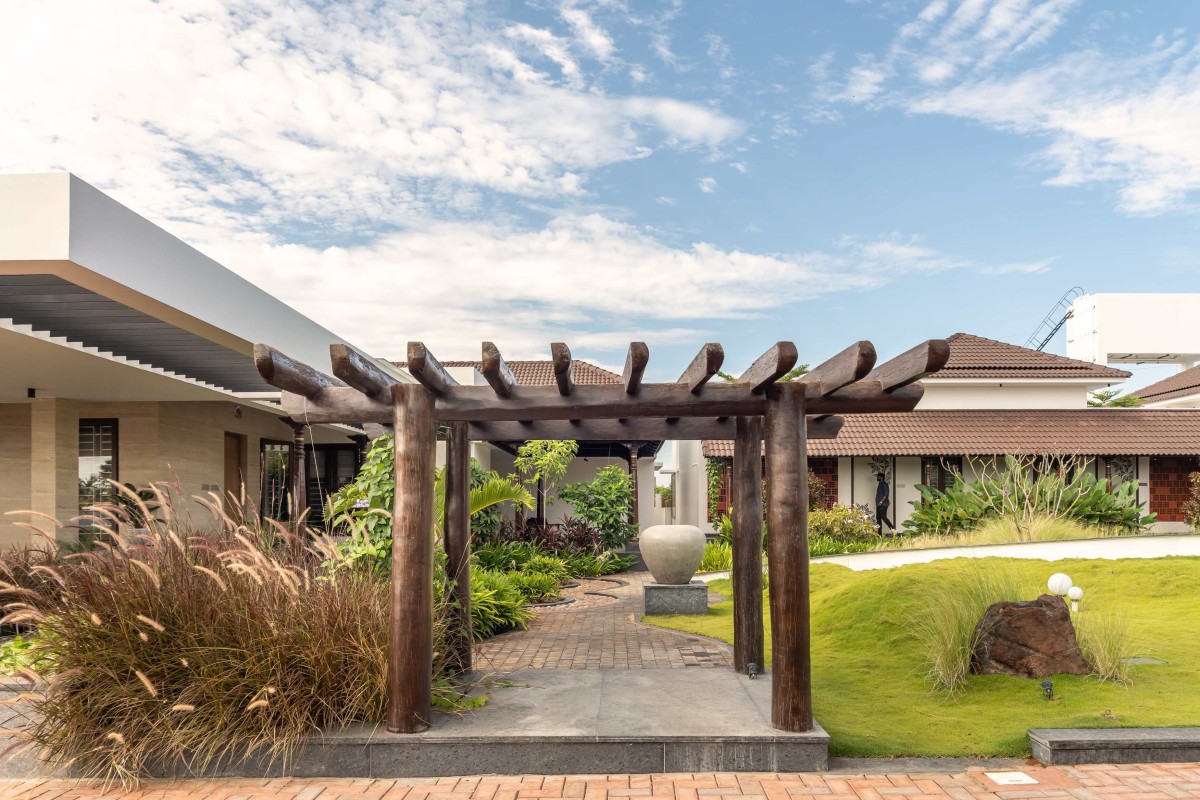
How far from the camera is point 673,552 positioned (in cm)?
1163

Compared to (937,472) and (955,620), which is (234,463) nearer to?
(955,620)

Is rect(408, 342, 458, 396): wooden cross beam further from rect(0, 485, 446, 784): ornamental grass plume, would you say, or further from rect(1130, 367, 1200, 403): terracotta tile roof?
rect(1130, 367, 1200, 403): terracotta tile roof

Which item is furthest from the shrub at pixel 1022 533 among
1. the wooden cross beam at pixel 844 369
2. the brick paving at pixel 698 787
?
the wooden cross beam at pixel 844 369

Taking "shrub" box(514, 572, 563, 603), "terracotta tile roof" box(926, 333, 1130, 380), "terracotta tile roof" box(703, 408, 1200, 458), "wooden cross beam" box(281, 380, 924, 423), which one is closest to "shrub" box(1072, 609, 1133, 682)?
"wooden cross beam" box(281, 380, 924, 423)

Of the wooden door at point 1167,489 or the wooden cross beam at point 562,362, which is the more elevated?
the wooden cross beam at point 562,362

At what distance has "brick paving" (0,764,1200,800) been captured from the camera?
505 centimetres

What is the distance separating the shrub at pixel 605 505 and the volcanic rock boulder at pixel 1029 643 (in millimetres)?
12043

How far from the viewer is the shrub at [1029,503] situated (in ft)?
54.7

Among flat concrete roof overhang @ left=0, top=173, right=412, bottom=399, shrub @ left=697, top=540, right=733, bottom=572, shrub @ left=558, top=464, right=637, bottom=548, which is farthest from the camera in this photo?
shrub @ left=558, top=464, right=637, bottom=548

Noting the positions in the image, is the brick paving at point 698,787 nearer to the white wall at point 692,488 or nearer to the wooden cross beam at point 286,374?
the wooden cross beam at point 286,374

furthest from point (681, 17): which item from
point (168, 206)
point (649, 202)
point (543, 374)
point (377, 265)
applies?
point (543, 374)

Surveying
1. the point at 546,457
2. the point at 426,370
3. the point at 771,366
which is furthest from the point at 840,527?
the point at 426,370

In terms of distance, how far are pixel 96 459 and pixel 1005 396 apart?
21986 millimetres

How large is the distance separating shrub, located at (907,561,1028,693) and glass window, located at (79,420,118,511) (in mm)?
12913
